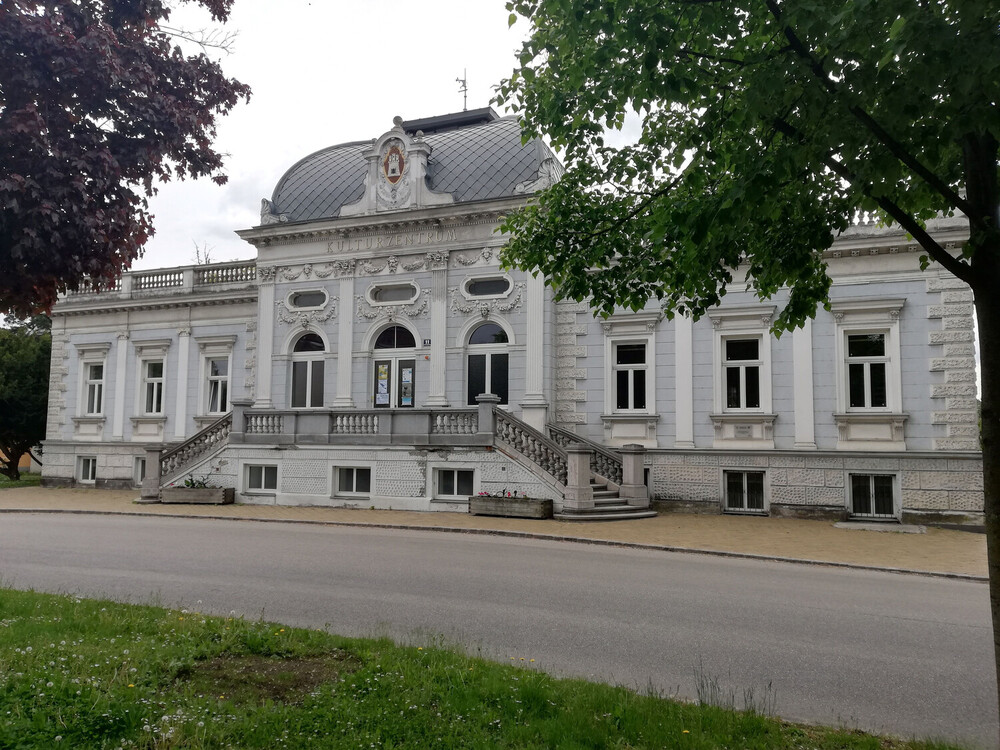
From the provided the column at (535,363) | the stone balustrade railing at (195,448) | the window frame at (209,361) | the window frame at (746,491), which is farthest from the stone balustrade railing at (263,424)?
the window frame at (746,491)

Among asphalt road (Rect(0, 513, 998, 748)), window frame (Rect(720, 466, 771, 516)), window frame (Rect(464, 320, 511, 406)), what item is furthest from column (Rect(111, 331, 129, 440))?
window frame (Rect(720, 466, 771, 516))

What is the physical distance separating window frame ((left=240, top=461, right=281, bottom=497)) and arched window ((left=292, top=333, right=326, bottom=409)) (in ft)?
9.86

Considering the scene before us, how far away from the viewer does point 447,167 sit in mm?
24516

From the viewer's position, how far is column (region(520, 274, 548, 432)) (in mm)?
21781

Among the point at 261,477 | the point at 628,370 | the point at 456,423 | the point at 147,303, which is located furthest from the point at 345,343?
the point at 147,303

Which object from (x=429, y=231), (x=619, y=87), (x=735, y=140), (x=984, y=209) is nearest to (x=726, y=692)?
(x=984, y=209)

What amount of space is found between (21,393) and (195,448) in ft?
45.3

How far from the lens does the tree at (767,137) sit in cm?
423

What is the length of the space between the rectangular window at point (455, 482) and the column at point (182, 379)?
12.1m

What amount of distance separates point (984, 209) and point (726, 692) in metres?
3.76

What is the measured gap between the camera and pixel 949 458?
59.9ft

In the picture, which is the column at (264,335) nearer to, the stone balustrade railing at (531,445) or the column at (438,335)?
the column at (438,335)

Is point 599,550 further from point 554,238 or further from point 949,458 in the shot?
point 949,458

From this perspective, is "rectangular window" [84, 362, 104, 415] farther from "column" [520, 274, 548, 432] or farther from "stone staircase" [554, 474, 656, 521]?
"stone staircase" [554, 474, 656, 521]
